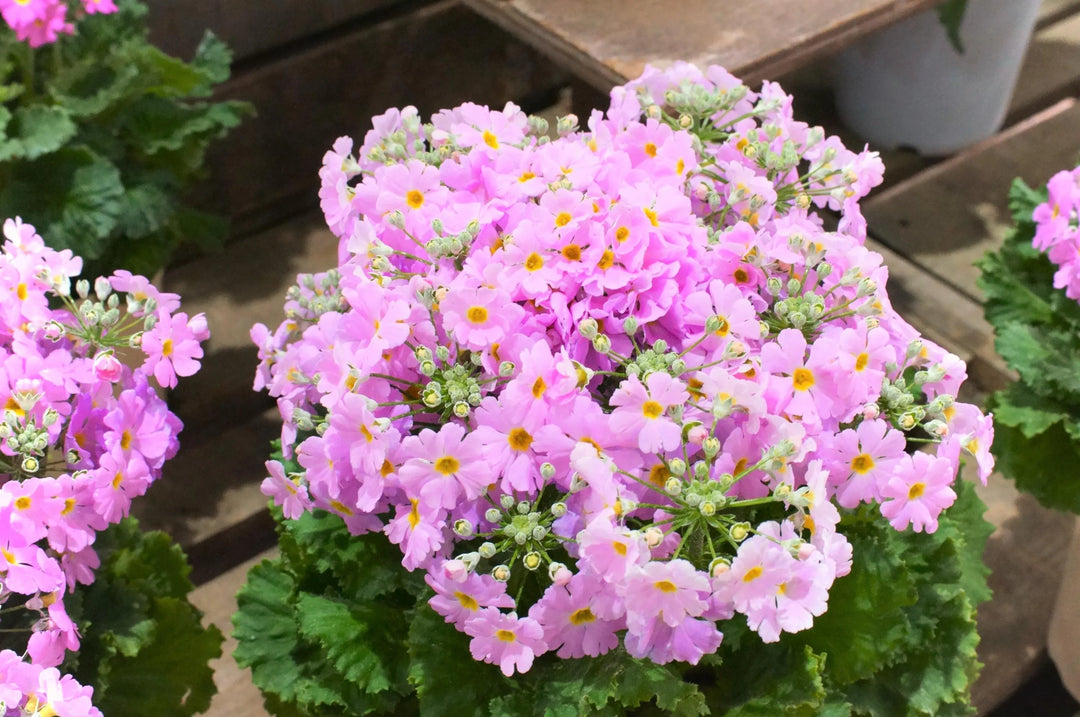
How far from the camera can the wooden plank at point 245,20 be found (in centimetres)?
135

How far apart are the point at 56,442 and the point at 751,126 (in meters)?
0.53

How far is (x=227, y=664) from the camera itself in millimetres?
1088

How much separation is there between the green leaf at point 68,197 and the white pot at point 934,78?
3.51 ft

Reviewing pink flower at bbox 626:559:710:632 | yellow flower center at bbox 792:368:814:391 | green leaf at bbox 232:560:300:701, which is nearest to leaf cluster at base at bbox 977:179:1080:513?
yellow flower center at bbox 792:368:814:391

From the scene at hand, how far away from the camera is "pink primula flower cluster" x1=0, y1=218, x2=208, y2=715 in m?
0.59

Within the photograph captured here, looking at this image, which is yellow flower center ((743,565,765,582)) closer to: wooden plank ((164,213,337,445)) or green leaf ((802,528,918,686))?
green leaf ((802,528,918,686))

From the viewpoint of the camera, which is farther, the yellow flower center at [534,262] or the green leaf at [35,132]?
the green leaf at [35,132]

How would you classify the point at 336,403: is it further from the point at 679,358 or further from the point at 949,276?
the point at 949,276

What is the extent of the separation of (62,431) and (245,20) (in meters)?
0.88

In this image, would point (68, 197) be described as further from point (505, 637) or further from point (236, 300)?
point (505, 637)

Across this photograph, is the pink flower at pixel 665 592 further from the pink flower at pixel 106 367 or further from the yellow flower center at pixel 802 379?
the pink flower at pixel 106 367

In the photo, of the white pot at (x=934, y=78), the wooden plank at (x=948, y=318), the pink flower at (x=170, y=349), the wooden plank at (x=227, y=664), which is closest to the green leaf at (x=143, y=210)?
the wooden plank at (x=227, y=664)

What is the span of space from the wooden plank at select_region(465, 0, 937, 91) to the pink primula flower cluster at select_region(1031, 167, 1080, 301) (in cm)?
35

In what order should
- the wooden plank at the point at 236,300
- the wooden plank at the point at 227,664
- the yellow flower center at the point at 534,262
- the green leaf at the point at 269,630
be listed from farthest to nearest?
the wooden plank at the point at 236,300 < the wooden plank at the point at 227,664 < the green leaf at the point at 269,630 < the yellow flower center at the point at 534,262
